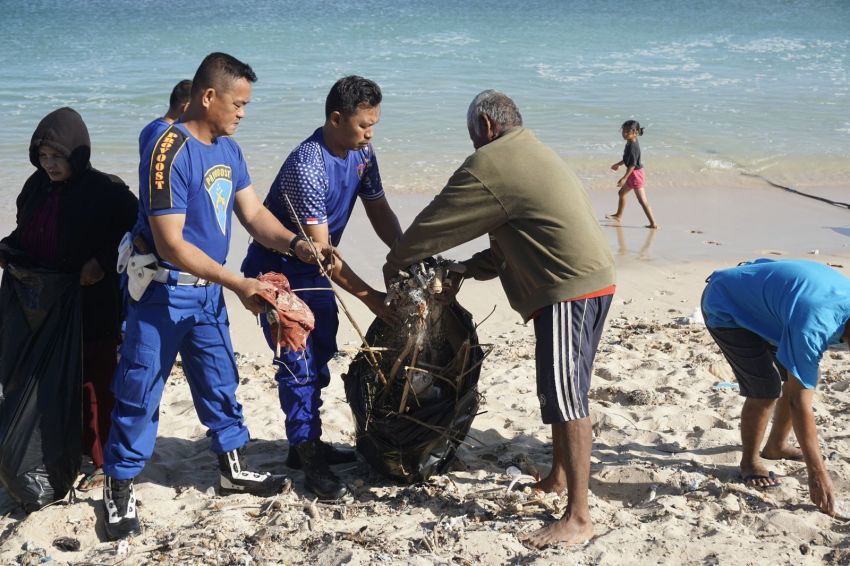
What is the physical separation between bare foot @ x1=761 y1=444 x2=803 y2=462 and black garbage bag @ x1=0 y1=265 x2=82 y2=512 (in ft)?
10.2

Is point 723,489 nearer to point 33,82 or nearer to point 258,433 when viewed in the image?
point 258,433

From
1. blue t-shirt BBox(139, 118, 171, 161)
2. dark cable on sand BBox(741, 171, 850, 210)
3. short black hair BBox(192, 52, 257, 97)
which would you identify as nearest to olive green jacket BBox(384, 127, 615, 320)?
short black hair BBox(192, 52, 257, 97)

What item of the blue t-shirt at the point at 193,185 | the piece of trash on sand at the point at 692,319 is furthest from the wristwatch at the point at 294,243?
the piece of trash on sand at the point at 692,319

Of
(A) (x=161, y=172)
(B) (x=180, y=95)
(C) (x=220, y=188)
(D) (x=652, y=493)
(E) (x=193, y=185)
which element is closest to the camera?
(A) (x=161, y=172)

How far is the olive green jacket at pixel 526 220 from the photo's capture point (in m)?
3.39

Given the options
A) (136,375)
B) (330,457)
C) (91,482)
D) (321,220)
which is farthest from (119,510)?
(321,220)

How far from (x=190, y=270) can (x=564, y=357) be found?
1452 mm

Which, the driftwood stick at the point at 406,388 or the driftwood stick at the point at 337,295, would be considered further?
the driftwood stick at the point at 406,388

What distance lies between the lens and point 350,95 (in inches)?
150

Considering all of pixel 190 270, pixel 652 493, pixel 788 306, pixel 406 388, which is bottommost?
pixel 652 493

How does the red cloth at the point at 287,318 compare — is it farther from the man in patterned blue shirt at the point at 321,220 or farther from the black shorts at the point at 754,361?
the black shorts at the point at 754,361

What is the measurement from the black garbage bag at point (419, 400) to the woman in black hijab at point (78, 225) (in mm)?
1175

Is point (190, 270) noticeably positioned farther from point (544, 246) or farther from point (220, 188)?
point (544, 246)

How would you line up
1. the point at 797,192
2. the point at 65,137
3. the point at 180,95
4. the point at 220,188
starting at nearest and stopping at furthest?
the point at 220,188 < the point at 65,137 < the point at 180,95 < the point at 797,192
